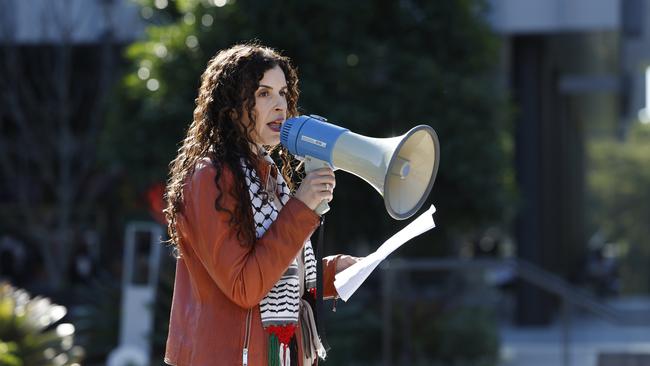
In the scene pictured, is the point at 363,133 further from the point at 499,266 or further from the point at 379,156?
the point at 379,156

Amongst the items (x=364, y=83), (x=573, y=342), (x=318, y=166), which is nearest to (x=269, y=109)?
(x=318, y=166)

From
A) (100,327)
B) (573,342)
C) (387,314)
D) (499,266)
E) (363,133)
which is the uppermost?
(363,133)

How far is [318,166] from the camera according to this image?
291 cm

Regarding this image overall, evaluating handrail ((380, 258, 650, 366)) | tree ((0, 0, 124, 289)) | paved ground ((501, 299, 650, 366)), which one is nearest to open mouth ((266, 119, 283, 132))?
handrail ((380, 258, 650, 366))

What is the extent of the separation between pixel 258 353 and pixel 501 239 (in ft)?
78.3

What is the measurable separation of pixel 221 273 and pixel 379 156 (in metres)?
0.48

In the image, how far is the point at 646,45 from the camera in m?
16.1

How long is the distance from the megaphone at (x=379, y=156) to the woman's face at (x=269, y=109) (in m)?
0.05

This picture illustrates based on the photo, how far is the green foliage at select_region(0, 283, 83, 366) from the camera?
287 inches

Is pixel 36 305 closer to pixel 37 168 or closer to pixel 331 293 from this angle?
pixel 331 293

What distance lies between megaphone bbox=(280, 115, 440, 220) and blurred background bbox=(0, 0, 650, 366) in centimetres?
131

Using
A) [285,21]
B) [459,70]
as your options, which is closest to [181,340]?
[285,21]

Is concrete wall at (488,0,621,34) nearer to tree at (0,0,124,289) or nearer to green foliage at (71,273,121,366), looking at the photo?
tree at (0,0,124,289)

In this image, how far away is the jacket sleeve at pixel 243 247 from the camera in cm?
278
